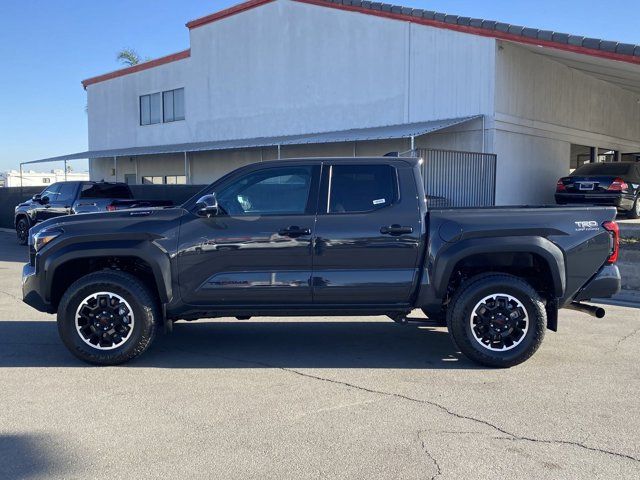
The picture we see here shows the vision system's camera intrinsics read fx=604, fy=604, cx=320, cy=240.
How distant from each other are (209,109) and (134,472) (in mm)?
21663

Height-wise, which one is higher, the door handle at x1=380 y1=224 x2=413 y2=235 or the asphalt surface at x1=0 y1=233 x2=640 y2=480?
the door handle at x1=380 y1=224 x2=413 y2=235

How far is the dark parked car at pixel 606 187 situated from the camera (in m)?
15.5

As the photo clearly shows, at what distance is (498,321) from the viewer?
5582 mm

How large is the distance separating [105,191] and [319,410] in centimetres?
1340

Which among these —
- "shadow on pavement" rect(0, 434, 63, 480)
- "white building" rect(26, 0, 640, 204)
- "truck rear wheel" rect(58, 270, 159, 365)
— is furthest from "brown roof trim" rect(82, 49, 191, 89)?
"shadow on pavement" rect(0, 434, 63, 480)

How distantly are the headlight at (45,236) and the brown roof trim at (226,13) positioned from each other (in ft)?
57.0

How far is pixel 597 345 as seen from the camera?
21.1 ft

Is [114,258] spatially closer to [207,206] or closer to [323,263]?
[207,206]

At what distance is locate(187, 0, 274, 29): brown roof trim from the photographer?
70.3 ft

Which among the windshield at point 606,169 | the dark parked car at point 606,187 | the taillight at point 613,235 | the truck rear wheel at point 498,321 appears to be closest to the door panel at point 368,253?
the truck rear wheel at point 498,321

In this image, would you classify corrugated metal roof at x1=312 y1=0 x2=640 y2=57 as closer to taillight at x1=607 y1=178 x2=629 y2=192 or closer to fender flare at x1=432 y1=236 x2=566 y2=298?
taillight at x1=607 y1=178 x2=629 y2=192

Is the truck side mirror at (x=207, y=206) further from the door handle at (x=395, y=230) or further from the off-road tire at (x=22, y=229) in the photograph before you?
the off-road tire at (x=22, y=229)

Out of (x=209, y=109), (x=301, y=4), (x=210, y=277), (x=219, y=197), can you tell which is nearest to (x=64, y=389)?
(x=210, y=277)

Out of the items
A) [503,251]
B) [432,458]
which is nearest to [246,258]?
[503,251]
